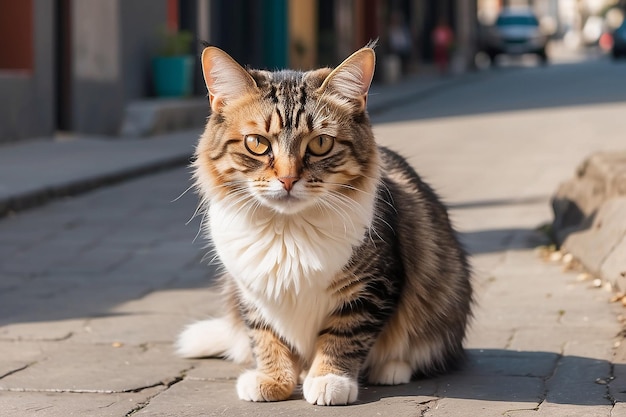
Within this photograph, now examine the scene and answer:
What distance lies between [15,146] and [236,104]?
431 inches

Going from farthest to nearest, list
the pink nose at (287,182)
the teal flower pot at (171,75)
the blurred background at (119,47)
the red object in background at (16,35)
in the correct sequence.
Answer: the teal flower pot at (171,75) → the blurred background at (119,47) → the red object in background at (16,35) → the pink nose at (287,182)

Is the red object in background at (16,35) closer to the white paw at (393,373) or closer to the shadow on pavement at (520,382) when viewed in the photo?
the shadow on pavement at (520,382)

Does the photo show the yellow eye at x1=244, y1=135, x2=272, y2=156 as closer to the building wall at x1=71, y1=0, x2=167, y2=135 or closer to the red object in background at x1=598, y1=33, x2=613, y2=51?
the building wall at x1=71, y1=0, x2=167, y2=135

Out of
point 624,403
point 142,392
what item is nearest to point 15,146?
point 142,392

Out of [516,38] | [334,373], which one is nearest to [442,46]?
[516,38]

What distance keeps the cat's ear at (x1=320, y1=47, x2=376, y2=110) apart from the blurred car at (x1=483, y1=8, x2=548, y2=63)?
141ft

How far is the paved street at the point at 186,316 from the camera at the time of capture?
4.42 metres

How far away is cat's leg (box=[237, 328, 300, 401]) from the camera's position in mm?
4395

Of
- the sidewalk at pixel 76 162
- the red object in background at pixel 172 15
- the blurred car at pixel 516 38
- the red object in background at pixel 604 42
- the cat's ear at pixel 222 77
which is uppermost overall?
the cat's ear at pixel 222 77

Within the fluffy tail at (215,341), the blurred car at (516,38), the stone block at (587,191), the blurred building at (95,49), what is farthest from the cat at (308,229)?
the blurred car at (516,38)

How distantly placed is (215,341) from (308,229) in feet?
3.39

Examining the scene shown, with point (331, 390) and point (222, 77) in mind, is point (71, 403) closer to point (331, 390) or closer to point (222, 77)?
point (331, 390)

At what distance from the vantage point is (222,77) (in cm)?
433

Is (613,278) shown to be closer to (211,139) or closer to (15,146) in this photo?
(211,139)
